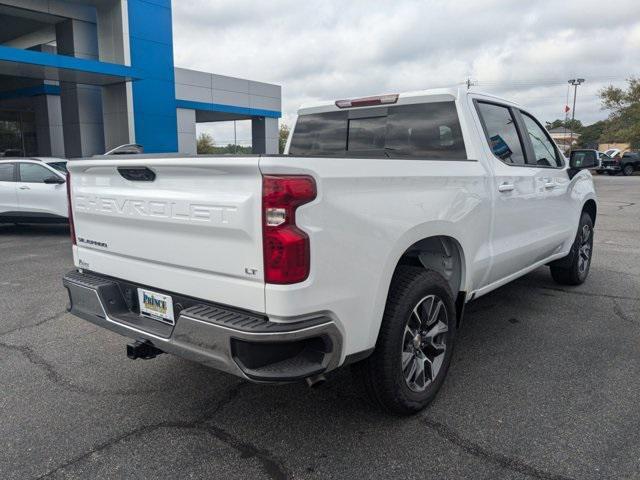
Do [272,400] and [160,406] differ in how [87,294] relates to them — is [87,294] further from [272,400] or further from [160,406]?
[272,400]

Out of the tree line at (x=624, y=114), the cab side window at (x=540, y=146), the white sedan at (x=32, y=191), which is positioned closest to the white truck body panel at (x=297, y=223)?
the cab side window at (x=540, y=146)

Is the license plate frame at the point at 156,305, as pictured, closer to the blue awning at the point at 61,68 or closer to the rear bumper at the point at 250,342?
the rear bumper at the point at 250,342

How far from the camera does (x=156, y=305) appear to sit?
2.89m

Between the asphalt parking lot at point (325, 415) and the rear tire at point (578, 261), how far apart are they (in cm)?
98

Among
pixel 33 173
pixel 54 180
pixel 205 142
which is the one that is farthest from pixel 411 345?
pixel 205 142

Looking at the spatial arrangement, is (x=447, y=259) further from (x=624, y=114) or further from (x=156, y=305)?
(x=624, y=114)

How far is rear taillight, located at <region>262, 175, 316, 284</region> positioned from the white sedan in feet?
29.8

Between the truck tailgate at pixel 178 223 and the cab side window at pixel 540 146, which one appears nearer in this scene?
the truck tailgate at pixel 178 223

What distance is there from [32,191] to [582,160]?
9714 mm

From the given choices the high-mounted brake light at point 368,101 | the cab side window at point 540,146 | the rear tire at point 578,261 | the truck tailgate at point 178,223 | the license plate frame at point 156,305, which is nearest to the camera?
the truck tailgate at point 178,223

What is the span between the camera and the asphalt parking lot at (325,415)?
2666mm

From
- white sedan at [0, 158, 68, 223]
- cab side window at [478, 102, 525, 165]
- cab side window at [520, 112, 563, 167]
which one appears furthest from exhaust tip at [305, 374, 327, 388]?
white sedan at [0, 158, 68, 223]

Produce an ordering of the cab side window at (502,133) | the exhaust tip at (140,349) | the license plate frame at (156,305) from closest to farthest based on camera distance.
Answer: the license plate frame at (156,305), the exhaust tip at (140,349), the cab side window at (502,133)

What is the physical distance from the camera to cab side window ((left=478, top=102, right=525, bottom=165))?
4.05 m
